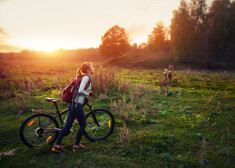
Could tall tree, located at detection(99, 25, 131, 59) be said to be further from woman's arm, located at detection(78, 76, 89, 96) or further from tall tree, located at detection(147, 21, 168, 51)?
woman's arm, located at detection(78, 76, 89, 96)

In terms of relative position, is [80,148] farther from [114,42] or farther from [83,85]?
[114,42]

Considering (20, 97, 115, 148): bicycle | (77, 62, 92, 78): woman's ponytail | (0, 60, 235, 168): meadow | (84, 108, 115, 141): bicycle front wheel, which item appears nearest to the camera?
(0, 60, 235, 168): meadow

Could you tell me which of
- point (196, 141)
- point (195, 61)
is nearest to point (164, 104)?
point (196, 141)

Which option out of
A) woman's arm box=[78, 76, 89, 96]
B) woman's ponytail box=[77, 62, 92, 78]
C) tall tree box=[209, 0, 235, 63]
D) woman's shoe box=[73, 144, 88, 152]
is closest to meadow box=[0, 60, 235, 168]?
woman's shoe box=[73, 144, 88, 152]

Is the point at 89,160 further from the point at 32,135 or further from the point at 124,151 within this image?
the point at 32,135

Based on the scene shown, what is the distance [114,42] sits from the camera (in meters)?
53.7

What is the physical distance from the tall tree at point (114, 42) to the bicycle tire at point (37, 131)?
166 feet

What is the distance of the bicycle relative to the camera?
15.3ft

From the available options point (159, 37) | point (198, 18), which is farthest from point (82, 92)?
point (159, 37)

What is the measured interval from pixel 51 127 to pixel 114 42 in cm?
5105

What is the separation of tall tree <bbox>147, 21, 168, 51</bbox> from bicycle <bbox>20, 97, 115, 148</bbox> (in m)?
56.1

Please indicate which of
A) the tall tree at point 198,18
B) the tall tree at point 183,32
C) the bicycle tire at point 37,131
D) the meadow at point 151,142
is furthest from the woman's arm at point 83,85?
the tall tree at point 198,18

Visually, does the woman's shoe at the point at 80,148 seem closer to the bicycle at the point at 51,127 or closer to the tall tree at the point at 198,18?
the bicycle at the point at 51,127

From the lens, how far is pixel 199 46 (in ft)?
127
